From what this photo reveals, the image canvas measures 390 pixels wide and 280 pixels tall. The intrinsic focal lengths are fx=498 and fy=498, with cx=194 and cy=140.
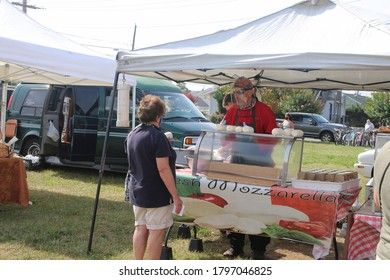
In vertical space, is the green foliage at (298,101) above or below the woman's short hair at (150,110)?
above

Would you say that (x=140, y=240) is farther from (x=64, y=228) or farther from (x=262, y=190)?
(x=64, y=228)

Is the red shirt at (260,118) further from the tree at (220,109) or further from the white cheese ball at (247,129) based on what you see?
the tree at (220,109)

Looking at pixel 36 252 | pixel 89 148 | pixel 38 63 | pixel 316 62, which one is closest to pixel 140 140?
pixel 316 62

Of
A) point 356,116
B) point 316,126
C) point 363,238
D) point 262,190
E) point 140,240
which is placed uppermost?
point 356,116

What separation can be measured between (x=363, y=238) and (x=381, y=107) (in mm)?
32180

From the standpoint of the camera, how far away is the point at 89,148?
9.98 meters

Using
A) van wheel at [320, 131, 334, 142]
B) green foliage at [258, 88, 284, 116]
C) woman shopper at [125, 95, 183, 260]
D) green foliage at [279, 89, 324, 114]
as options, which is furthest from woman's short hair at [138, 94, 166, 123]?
green foliage at [279, 89, 324, 114]

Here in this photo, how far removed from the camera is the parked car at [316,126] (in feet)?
89.1

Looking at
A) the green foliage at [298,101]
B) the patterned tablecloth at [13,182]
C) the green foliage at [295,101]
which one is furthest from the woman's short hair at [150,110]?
the green foliage at [298,101]

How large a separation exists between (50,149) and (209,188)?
652 centimetres

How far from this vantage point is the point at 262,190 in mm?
4480

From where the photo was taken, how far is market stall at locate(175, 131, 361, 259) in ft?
14.1

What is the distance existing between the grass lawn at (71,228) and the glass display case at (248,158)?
1042 mm

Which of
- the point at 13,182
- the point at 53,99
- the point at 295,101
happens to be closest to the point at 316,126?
the point at 295,101
